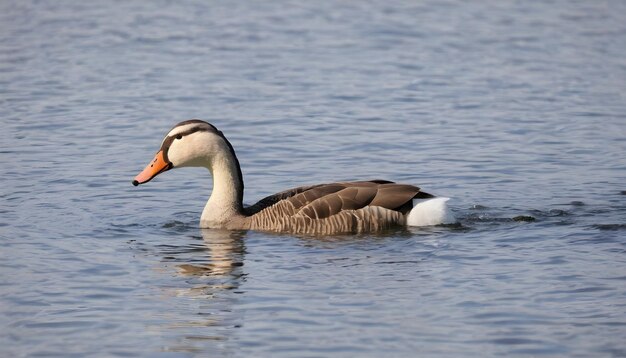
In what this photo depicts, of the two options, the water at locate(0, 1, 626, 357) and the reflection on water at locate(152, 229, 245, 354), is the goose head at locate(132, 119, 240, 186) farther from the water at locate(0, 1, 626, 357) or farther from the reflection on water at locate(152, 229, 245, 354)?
the reflection on water at locate(152, 229, 245, 354)

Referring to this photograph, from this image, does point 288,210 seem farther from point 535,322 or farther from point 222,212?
point 535,322

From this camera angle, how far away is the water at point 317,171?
1005 centimetres

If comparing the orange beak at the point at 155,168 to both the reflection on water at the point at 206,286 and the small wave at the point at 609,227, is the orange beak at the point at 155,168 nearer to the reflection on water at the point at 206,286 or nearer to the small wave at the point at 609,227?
the reflection on water at the point at 206,286

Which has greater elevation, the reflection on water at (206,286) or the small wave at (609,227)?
the small wave at (609,227)

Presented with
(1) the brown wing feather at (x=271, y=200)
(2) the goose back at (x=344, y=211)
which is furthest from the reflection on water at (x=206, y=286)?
(2) the goose back at (x=344, y=211)

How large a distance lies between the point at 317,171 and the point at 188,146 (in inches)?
98.4

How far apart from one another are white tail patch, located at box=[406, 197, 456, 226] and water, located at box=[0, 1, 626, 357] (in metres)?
0.18

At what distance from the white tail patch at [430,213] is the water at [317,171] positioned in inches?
7.0

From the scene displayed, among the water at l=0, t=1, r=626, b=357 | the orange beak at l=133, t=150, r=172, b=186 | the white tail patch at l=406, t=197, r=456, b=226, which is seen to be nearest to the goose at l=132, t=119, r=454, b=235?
the white tail patch at l=406, t=197, r=456, b=226

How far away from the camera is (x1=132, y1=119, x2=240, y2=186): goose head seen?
13.9 meters

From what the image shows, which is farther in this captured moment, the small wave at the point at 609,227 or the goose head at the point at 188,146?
the goose head at the point at 188,146

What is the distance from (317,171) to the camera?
52.4 feet

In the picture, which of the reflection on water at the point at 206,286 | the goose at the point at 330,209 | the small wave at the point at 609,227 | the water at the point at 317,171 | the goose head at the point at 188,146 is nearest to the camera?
the reflection on water at the point at 206,286

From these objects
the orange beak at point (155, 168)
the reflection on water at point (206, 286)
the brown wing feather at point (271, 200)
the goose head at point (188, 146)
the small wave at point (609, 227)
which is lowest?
the reflection on water at point (206, 286)
